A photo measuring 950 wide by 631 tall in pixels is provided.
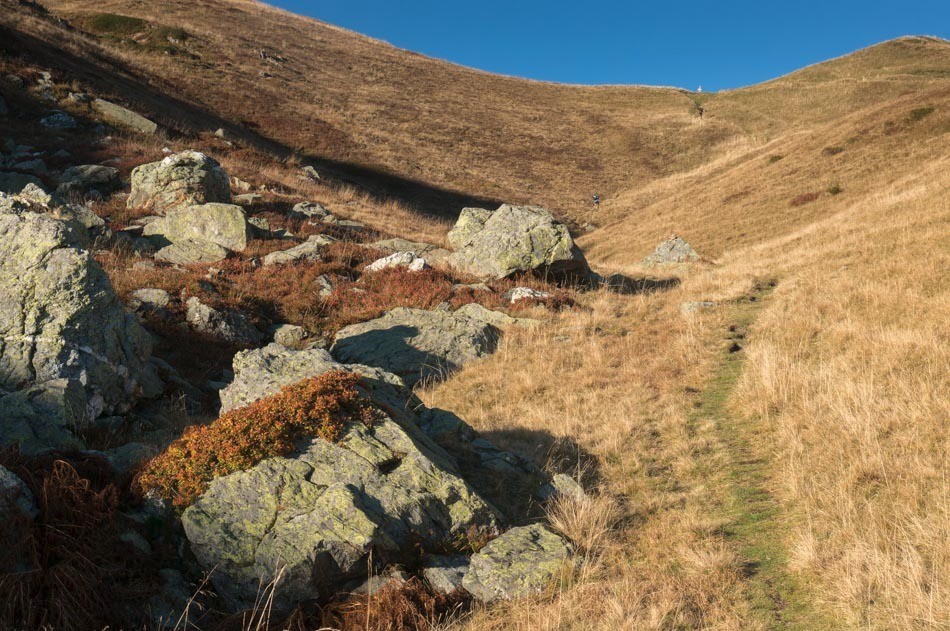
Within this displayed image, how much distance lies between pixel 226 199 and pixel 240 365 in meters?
19.8

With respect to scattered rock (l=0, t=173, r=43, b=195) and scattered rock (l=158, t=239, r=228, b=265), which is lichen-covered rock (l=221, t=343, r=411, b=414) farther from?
scattered rock (l=0, t=173, r=43, b=195)

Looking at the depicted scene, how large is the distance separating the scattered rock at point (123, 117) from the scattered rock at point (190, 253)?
1856cm

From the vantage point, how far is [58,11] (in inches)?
2689

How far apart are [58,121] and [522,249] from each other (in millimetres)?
28023

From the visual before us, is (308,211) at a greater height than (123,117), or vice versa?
(123,117)

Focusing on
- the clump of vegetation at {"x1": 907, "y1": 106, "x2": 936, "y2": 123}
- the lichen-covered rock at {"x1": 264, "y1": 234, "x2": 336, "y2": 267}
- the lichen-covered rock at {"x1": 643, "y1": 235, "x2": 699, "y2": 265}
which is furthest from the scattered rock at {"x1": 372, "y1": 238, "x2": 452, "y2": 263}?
the clump of vegetation at {"x1": 907, "y1": 106, "x2": 936, "y2": 123}

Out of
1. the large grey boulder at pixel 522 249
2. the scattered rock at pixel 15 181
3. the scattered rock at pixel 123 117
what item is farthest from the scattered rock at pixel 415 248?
the scattered rock at pixel 123 117

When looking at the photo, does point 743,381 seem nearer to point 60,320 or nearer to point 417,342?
point 417,342

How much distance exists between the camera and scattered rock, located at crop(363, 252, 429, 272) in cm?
2109

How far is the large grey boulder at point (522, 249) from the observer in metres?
21.5

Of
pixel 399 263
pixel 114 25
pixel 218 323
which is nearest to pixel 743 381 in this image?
pixel 218 323

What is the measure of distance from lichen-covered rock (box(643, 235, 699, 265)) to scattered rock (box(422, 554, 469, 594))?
2609 cm

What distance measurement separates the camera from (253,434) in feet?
21.5

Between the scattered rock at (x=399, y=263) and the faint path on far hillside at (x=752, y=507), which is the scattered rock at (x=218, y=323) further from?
the faint path on far hillside at (x=752, y=507)
